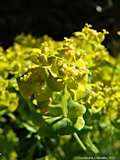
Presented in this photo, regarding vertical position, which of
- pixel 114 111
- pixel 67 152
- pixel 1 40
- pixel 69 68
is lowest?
pixel 67 152

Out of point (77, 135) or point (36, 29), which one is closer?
point (77, 135)

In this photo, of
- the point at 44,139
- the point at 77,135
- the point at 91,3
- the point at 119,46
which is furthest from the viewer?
the point at 91,3

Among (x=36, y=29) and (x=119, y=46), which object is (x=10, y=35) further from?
(x=119, y=46)

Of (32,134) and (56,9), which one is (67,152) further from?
(56,9)

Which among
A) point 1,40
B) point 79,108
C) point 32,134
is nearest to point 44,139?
point 32,134

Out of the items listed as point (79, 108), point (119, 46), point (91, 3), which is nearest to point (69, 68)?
point (79, 108)

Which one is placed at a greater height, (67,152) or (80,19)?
(80,19)

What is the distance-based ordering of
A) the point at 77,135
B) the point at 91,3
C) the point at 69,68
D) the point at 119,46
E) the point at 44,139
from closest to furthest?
the point at 69,68, the point at 77,135, the point at 44,139, the point at 119,46, the point at 91,3
